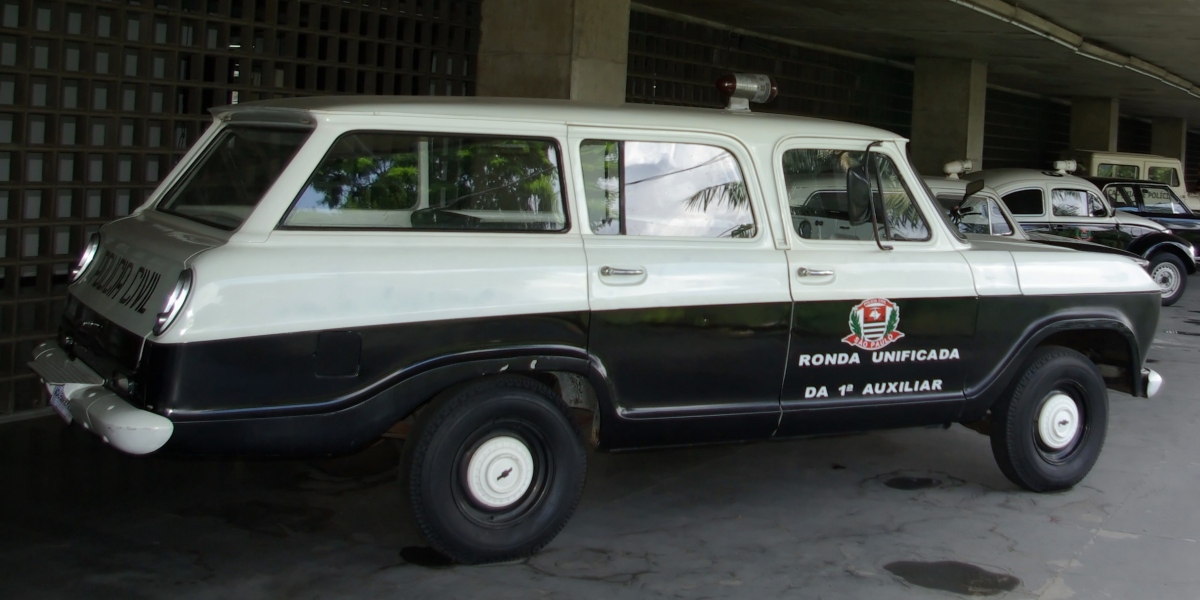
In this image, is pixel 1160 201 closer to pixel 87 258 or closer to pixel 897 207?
pixel 897 207

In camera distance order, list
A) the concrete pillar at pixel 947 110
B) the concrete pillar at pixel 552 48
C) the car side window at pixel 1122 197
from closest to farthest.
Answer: the concrete pillar at pixel 552 48, the car side window at pixel 1122 197, the concrete pillar at pixel 947 110

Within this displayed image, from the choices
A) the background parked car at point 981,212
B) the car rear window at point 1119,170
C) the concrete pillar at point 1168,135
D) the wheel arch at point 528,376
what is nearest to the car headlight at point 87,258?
the wheel arch at point 528,376

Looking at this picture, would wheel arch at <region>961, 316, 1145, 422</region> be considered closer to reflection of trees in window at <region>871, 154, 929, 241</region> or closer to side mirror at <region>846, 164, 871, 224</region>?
reflection of trees in window at <region>871, 154, 929, 241</region>

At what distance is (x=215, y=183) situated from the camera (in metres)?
4.68

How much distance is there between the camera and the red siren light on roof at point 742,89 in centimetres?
571

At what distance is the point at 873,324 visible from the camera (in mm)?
5191

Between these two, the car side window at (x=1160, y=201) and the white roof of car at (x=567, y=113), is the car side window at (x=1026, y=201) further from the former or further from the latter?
the white roof of car at (x=567, y=113)

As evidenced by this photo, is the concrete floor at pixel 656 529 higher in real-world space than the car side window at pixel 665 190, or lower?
lower

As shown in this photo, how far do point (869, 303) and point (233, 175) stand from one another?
2.80 metres

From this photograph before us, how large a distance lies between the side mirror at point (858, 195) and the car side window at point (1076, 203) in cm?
815

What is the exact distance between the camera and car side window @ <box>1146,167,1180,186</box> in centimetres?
1853

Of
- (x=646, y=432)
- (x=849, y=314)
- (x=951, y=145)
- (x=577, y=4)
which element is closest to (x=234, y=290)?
(x=646, y=432)

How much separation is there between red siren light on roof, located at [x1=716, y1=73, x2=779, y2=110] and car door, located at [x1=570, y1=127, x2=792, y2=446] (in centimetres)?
80

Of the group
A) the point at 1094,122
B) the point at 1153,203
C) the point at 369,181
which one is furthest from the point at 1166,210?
the point at 369,181
